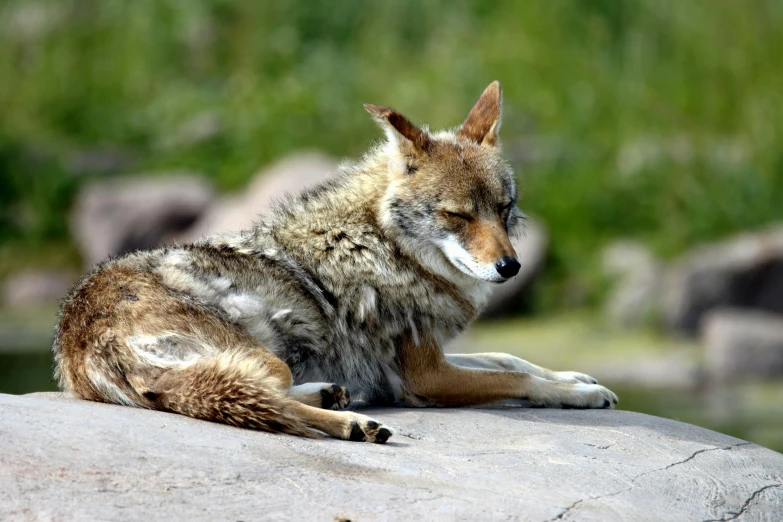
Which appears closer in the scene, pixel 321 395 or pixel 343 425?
pixel 343 425

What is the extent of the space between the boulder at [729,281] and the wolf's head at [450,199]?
6.83 m

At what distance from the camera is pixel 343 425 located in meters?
4.68

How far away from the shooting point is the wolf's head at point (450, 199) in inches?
218

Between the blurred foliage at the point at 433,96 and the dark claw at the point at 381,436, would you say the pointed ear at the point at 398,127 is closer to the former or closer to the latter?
the dark claw at the point at 381,436

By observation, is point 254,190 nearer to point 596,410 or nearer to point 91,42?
point 91,42

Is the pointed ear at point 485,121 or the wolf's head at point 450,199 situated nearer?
the wolf's head at point 450,199

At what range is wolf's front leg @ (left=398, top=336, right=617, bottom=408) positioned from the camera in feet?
18.5

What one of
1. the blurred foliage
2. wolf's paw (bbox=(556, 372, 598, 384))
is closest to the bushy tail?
wolf's paw (bbox=(556, 372, 598, 384))

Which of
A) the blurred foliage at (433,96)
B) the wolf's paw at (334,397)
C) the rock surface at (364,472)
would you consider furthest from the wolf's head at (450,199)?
the blurred foliage at (433,96)

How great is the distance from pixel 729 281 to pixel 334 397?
8255mm

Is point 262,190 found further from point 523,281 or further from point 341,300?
point 341,300

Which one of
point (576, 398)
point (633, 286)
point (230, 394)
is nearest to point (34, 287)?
point (633, 286)

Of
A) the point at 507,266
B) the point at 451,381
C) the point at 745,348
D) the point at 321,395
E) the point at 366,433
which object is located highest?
the point at 745,348

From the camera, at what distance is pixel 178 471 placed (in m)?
3.96
